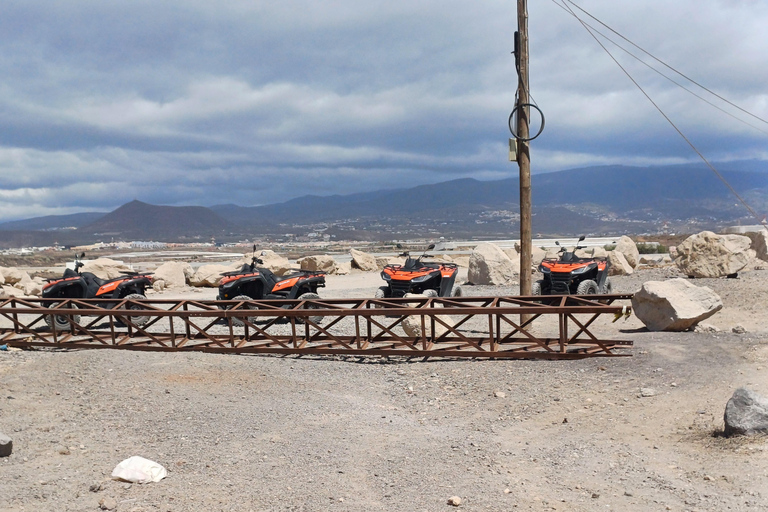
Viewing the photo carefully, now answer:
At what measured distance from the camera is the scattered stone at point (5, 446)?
5.88m

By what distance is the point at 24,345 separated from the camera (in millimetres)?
13039

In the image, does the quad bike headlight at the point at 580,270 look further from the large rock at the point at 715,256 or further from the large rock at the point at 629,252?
the large rock at the point at 629,252

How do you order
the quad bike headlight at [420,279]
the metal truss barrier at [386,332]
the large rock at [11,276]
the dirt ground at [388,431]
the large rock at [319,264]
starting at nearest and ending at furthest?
1. the dirt ground at [388,431]
2. the metal truss barrier at [386,332]
3. the quad bike headlight at [420,279]
4. the large rock at [11,276]
5. the large rock at [319,264]

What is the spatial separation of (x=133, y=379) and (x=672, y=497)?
6653 mm

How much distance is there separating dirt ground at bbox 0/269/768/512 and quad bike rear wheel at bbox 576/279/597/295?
463 centimetres

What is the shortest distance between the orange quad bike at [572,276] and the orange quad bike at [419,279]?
91.5 inches

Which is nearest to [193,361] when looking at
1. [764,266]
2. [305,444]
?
[305,444]

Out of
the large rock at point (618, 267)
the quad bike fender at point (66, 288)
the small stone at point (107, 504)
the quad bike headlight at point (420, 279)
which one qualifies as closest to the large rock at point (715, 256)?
the large rock at point (618, 267)

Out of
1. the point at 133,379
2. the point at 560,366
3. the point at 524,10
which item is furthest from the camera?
the point at 524,10

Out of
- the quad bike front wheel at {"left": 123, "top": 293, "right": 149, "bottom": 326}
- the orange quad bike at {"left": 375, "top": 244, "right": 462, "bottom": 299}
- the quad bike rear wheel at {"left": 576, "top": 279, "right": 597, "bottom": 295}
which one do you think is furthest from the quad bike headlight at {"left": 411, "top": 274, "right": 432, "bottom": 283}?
the quad bike front wheel at {"left": 123, "top": 293, "right": 149, "bottom": 326}

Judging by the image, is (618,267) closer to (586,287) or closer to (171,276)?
(586,287)

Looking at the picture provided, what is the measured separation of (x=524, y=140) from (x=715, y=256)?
1004 cm

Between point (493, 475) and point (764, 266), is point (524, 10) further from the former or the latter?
point (764, 266)

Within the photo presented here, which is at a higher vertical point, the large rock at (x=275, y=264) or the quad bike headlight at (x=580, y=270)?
the quad bike headlight at (x=580, y=270)
